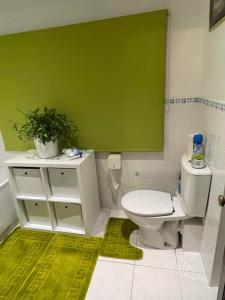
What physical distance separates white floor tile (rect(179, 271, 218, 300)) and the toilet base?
0.24m

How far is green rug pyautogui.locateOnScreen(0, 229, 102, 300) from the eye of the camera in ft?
4.38

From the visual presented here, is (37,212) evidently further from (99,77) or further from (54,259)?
(99,77)

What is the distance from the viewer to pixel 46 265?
1.53m

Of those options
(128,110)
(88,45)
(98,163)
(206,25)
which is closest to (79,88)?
(88,45)

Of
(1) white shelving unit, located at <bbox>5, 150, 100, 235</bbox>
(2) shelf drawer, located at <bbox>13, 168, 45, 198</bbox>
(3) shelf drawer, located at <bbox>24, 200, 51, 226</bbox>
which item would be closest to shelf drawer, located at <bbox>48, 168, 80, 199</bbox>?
(1) white shelving unit, located at <bbox>5, 150, 100, 235</bbox>

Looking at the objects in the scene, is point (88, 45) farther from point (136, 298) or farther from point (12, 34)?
point (136, 298)

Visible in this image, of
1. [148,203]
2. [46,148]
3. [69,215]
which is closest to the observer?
[148,203]

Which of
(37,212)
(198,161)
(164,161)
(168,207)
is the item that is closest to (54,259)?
(37,212)

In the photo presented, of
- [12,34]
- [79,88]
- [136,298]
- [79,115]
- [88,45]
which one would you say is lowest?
[136,298]

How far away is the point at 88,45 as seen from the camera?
62.1 inches

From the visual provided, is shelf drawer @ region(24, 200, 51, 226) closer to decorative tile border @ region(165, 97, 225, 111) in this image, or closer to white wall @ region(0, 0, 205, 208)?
white wall @ region(0, 0, 205, 208)

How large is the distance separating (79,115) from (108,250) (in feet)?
4.12

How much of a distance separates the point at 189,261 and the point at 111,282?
Answer: 64 centimetres

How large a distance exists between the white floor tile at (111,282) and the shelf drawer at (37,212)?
716mm
